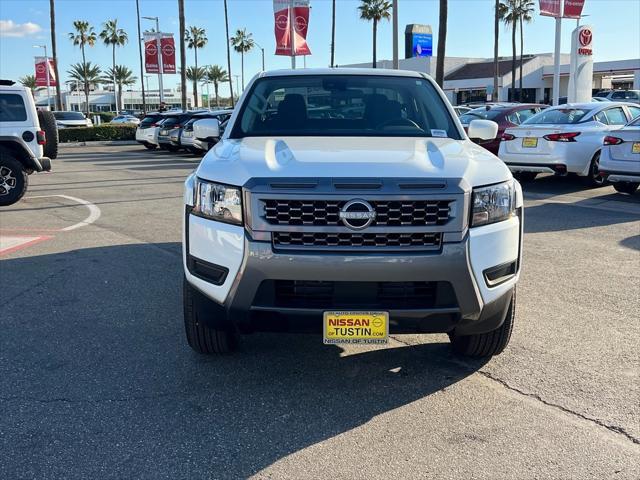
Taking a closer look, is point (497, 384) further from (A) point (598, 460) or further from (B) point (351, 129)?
(B) point (351, 129)

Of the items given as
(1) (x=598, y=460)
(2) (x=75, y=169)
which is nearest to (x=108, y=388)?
(1) (x=598, y=460)

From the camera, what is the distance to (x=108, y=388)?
3695 mm

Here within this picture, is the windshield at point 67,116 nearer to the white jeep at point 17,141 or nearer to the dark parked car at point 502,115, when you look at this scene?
the white jeep at point 17,141

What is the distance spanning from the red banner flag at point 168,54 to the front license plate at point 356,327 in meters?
32.2

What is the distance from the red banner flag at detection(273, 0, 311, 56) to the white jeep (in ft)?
45.9

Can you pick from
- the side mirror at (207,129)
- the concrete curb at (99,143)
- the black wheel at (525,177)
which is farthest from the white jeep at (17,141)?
the concrete curb at (99,143)

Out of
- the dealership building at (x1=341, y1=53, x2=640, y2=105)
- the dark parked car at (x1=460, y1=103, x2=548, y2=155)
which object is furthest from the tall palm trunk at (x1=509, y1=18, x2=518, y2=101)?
the dark parked car at (x1=460, y1=103, x2=548, y2=155)

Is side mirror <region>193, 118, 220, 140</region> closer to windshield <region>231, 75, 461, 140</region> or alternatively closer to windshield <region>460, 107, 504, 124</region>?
windshield <region>231, 75, 461, 140</region>

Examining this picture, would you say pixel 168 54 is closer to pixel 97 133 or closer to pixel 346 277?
pixel 97 133

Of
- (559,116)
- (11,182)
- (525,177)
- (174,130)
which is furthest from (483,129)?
(174,130)

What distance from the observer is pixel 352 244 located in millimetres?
3178

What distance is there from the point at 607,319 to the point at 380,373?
6.66ft

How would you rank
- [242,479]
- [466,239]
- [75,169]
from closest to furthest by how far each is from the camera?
[242,479]
[466,239]
[75,169]

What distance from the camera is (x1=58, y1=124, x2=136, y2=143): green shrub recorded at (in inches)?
1200
